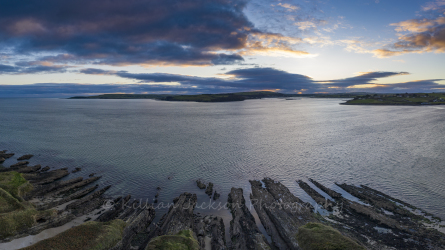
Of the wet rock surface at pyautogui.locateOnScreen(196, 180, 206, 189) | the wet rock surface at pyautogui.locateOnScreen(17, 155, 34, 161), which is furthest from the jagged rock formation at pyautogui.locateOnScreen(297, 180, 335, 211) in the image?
the wet rock surface at pyautogui.locateOnScreen(17, 155, 34, 161)

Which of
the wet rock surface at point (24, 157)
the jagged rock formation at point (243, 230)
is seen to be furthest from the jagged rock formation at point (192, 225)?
the wet rock surface at point (24, 157)

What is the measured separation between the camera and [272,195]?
2689 centimetres

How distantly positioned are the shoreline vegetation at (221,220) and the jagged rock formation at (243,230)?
0.27 feet

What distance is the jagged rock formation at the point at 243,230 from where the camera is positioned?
56.6ft

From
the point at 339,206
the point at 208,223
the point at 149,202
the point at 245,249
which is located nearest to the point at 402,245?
the point at 339,206

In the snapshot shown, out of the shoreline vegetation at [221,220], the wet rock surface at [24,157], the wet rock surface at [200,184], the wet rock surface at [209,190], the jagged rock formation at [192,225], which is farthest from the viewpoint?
the wet rock surface at [24,157]

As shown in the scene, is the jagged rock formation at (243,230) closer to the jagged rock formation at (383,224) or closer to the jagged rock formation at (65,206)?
the jagged rock formation at (383,224)

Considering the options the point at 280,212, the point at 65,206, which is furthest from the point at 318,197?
the point at 65,206

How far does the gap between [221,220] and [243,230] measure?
249cm

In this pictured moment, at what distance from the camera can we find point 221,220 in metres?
20.9

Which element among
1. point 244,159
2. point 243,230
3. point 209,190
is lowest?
point 209,190

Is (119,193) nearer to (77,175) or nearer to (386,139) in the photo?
(77,175)

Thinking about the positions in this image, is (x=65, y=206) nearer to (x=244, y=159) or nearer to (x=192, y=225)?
(x=192, y=225)

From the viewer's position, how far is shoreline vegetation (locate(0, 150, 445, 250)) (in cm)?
1605
